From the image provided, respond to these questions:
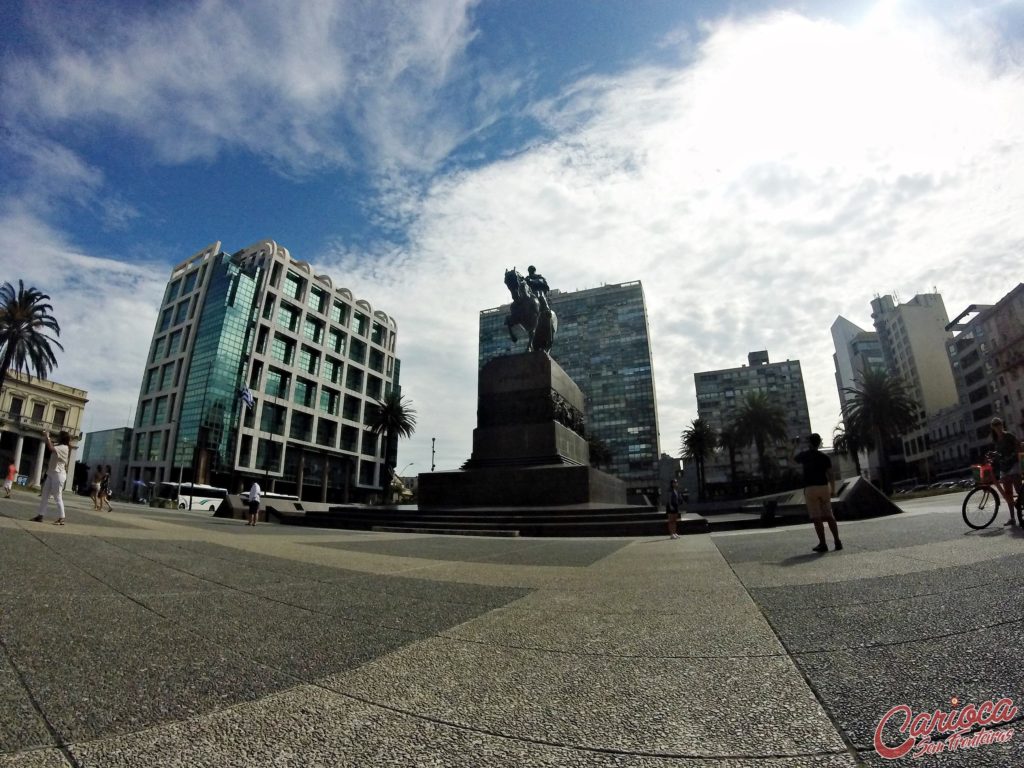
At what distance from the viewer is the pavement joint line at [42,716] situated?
55.5 inches

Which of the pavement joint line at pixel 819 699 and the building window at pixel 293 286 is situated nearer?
the pavement joint line at pixel 819 699

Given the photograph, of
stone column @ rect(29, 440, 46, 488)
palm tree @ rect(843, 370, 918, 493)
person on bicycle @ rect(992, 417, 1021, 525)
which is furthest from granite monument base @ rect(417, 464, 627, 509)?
stone column @ rect(29, 440, 46, 488)

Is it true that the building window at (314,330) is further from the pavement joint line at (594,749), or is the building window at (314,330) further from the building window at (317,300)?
the pavement joint line at (594,749)

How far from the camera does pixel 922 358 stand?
304 ft

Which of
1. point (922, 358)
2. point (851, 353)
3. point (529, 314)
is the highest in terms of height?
point (851, 353)

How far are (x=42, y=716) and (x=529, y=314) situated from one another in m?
19.0

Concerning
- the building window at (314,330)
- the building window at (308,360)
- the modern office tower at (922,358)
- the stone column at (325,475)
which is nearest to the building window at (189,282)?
the building window at (314,330)

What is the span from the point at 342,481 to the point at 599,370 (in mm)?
60074

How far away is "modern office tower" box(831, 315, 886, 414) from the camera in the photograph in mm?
112656

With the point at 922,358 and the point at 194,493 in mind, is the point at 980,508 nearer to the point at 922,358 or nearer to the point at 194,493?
the point at 194,493

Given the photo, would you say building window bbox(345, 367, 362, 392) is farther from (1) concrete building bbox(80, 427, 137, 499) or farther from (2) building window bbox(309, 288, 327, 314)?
(1) concrete building bbox(80, 427, 137, 499)

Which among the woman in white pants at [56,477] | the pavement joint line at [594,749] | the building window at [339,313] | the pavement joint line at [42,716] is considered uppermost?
the building window at [339,313]

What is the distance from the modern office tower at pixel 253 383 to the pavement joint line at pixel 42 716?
5081cm

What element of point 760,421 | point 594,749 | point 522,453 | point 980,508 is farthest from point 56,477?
point 760,421
